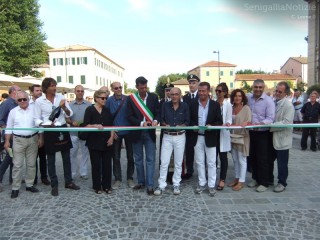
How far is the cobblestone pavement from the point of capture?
367 cm

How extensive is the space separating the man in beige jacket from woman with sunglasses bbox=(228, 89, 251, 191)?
496mm

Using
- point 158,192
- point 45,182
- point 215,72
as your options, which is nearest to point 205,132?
point 158,192

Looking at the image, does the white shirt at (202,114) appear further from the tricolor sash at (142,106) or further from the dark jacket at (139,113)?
the tricolor sash at (142,106)

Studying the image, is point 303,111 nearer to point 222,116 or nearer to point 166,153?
point 222,116

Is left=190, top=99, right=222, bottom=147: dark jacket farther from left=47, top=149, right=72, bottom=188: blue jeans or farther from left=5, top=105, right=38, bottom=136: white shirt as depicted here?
left=5, top=105, right=38, bottom=136: white shirt

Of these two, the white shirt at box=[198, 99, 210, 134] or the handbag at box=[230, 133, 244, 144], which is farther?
the handbag at box=[230, 133, 244, 144]

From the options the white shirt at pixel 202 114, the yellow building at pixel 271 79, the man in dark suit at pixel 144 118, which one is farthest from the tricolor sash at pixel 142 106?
the yellow building at pixel 271 79

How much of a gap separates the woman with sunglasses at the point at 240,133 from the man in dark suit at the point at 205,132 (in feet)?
1.53

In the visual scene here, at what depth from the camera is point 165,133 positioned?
16.9 feet

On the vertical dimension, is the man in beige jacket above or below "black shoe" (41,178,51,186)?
above

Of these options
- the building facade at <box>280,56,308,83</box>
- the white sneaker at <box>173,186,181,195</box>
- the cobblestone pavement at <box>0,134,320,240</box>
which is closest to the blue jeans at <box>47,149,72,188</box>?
the cobblestone pavement at <box>0,134,320,240</box>

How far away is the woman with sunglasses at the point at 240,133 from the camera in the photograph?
532cm

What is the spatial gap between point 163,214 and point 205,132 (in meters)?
1.65

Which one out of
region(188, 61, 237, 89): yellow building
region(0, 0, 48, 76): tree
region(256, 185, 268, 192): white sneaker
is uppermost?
region(188, 61, 237, 89): yellow building
